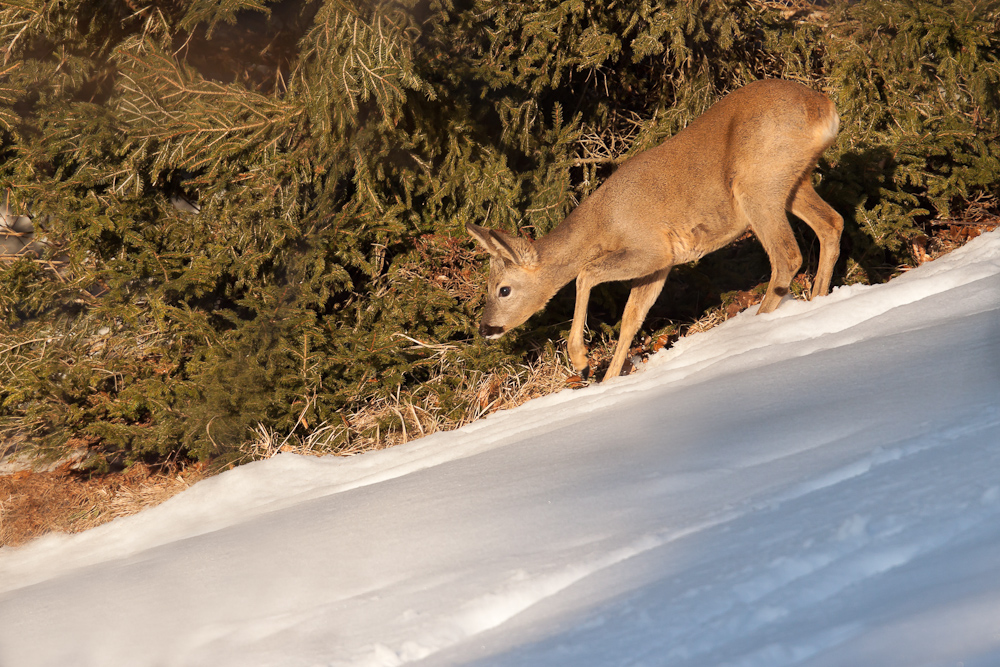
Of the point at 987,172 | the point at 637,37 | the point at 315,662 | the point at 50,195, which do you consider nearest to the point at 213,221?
the point at 50,195

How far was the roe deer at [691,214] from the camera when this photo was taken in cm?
609

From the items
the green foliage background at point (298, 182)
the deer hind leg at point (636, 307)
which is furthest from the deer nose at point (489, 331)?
the deer hind leg at point (636, 307)

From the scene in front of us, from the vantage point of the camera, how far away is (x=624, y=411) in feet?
13.4

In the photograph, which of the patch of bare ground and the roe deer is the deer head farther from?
the patch of bare ground

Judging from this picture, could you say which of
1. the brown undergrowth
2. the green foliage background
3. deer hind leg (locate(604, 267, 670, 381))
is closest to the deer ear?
the green foliage background

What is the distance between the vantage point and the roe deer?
6094mm

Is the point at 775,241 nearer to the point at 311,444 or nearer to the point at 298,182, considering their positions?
the point at 298,182

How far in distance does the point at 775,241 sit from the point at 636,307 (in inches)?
46.3

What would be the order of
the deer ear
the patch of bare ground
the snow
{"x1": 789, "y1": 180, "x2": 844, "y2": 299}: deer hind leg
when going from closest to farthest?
1. the snow
2. the deer ear
3. the patch of bare ground
4. {"x1": 789, "y1": 180, "x2": 844, "y2": 299}: deer hind leg

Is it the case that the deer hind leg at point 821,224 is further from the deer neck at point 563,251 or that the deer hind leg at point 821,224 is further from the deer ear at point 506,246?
the deer ear at point 506,246

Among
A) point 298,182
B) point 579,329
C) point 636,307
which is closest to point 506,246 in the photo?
point 579,329

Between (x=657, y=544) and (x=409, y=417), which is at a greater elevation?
(x=657, y=544)

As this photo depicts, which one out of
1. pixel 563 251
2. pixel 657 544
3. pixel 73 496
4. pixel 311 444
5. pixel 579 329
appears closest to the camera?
pixel 657 544

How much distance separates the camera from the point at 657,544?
7.90 ft
